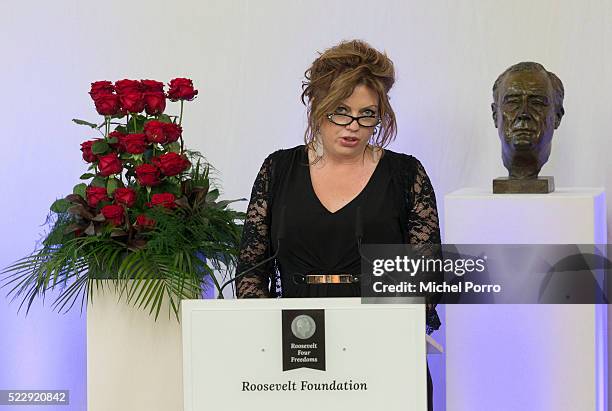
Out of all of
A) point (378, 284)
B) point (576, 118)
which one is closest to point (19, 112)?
point (576, 118)

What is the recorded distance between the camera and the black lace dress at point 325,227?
262 centimetres

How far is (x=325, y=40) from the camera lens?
405 centimetres

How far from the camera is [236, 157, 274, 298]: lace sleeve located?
257cm

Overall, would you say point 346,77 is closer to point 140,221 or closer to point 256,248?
point 256,248

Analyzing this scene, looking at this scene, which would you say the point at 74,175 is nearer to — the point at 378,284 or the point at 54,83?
the point at 54,83

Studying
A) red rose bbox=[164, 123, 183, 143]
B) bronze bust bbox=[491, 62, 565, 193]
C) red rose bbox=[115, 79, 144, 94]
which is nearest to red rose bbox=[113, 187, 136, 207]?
red rose bbox=[164, 123, 183, 143]

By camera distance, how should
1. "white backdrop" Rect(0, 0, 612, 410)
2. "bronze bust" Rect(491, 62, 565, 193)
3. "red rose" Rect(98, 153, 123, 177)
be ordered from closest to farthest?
"red rose" Rect(98, 153, 123, 177), "bronze bust" Rect(491, 62, 565, 193), "white backdrop" Rect(0, 0, 612, 410)

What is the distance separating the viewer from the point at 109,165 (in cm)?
287

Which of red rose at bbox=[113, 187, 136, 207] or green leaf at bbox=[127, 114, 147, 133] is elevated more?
green leaf at bbox=[127, 114, 147, 133]

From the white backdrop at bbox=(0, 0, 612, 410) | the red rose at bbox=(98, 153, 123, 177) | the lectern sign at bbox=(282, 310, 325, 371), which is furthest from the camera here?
the white backdrop at bbox=(0, 0, 612, 410)

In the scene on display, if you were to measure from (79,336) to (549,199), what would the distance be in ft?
6.98

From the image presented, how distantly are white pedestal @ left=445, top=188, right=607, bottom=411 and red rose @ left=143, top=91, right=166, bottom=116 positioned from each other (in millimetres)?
933

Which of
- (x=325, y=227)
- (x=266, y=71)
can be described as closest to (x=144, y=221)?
(x=325, y=227)

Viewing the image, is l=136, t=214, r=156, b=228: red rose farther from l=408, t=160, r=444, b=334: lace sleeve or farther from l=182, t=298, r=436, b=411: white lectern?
l=182, t=298, r=436, b=411: white lectern
